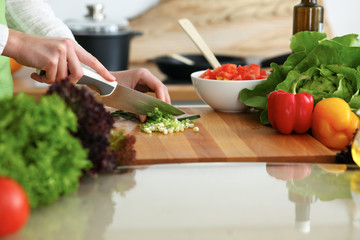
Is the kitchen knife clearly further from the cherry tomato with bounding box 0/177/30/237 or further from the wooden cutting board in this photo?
the cherry tomato with bounding box 0/177/30/237

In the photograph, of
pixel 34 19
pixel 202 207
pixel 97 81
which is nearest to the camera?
pixel 202 207

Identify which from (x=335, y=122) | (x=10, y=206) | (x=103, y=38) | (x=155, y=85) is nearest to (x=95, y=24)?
(x=103, y=38)

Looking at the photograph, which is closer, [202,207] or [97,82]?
[202,207]

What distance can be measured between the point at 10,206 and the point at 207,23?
2414mm

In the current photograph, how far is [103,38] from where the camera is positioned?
2.26 meters

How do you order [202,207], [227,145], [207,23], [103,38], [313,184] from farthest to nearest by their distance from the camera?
[207,23] → [103,38] → [227,145] → [313,184] → [202,207]

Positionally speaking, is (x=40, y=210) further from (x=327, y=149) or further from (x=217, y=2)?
(x=217, y=2)

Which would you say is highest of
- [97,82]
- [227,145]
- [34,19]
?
[34,19]

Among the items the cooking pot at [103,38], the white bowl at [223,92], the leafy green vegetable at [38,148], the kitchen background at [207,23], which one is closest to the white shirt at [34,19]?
the white bowl at [223,92]

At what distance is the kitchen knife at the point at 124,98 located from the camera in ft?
4.28

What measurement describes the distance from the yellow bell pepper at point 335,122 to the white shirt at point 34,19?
0.81 meters

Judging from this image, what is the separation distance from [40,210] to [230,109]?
0.88 metres

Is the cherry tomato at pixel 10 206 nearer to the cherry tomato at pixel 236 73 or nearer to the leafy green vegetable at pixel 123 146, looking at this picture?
the leafy green vegetable at pixel 123 146

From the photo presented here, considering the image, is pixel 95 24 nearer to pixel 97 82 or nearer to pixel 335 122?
pixel 97 82
